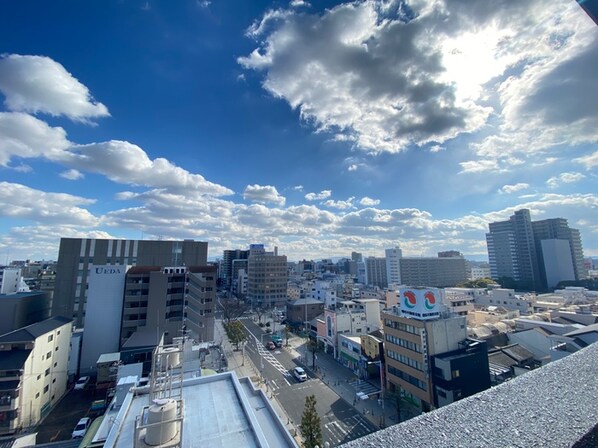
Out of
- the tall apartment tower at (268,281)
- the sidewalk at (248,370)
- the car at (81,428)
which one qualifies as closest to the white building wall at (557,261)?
the tall apartment tower at (268,281)

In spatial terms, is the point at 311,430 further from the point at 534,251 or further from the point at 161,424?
the point at 534,251

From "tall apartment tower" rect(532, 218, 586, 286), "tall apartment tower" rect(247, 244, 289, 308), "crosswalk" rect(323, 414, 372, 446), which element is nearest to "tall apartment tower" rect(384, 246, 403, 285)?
"tall apartment tower" rect(532, 218, 586, 286)

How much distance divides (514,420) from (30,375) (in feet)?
98.2

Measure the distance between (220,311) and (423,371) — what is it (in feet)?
166

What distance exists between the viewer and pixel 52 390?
23562 mm

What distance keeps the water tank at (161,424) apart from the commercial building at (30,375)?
71.4 feet

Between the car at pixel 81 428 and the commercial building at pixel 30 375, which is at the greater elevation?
the commercial building at pixel 30 375

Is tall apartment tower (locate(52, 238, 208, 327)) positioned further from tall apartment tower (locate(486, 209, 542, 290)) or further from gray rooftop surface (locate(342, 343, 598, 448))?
tall apartment tower (locate(486, 209, 542, 290))

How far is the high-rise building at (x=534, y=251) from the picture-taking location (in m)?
80.2

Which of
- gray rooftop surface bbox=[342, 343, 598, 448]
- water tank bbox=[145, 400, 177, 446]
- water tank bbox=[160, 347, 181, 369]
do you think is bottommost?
water tank bbox=[145, 400, 177, 446]

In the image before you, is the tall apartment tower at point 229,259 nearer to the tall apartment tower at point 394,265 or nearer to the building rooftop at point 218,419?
the tall apartment tower at point 394,265

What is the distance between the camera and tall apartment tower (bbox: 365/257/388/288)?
343 ft

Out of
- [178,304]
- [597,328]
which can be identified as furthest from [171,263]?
[597,328]

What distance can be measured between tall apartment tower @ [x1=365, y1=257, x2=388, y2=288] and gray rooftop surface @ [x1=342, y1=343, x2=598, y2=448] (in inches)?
4151
